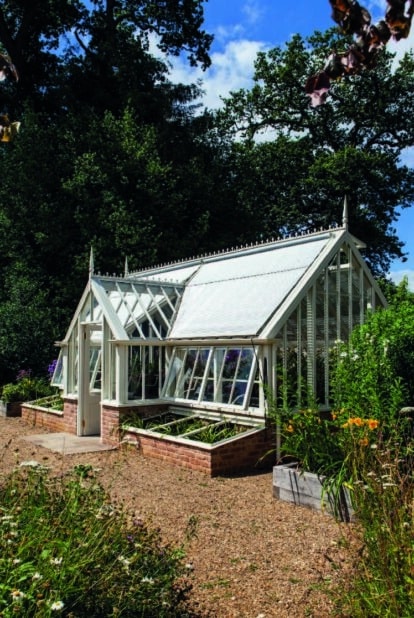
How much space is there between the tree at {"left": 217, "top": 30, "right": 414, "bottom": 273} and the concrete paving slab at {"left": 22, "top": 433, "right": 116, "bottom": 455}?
47.6 feet

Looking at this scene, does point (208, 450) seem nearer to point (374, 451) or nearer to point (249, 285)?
point (249, 285)

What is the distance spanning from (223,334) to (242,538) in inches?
188

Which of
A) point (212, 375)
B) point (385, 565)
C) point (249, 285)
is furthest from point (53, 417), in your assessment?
point (385, 565)

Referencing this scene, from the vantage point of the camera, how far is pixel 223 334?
10.3 m

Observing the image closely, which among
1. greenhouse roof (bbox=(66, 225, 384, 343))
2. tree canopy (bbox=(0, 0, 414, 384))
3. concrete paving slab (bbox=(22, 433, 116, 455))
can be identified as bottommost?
concrete paving slab (bbox=(22, 433, 116, 455))

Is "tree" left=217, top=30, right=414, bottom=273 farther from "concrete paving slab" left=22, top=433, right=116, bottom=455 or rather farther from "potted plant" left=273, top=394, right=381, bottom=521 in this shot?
"potted plant" left=273, top=394, right=381, bottom=521

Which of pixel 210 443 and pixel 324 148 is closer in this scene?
pixel 210 443

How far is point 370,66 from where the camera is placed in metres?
2.24

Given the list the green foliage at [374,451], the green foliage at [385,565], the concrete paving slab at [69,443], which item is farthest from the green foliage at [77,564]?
the concrete paving slab at [69,443]

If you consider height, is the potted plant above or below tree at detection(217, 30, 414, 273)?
below

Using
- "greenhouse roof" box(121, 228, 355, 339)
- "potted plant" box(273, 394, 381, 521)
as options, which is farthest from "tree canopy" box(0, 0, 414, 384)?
"potted plant" box(273, 394, 381, 521)

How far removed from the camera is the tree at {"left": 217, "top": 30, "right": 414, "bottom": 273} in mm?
26000

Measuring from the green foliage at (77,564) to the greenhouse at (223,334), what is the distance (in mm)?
5006

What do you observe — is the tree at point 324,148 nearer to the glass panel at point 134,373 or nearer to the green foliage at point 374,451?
the glass panel at point 134,373
